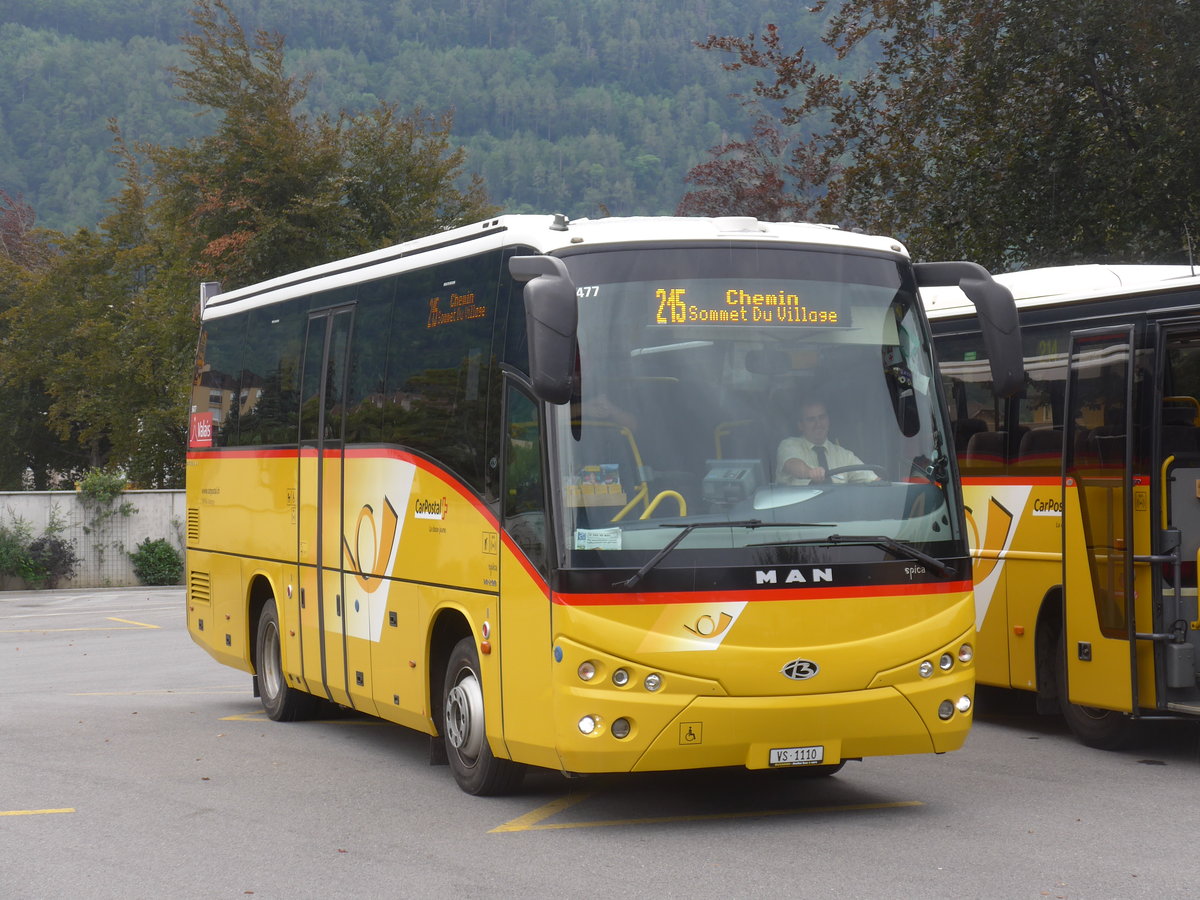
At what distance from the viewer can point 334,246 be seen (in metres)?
37.9

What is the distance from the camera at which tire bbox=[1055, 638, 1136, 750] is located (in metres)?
11.2

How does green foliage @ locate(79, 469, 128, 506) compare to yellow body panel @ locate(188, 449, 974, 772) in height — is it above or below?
above

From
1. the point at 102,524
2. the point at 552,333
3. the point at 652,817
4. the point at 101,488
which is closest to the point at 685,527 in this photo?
the point at 552,333

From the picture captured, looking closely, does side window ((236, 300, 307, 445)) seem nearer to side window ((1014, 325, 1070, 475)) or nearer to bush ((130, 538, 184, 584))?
side window ((1014, 325, 1070, 475))

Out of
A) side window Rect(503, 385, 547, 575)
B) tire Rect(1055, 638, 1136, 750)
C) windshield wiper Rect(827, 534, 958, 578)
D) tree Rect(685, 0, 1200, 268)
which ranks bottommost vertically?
tire Rect(1055, 638, 1136, 750)

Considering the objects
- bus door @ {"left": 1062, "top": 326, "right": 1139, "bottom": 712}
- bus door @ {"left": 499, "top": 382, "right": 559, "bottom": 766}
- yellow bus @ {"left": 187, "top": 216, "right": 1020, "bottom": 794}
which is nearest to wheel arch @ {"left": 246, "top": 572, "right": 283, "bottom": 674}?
yellow bus @ {"left": 187, "top": 216, "right": 1020, "bottom": 794}

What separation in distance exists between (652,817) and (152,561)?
2873cm

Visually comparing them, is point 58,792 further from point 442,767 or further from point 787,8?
point 787,8

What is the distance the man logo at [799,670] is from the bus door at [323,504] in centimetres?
422

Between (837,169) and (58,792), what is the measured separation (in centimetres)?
1835

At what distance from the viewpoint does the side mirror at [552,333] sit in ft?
26.1

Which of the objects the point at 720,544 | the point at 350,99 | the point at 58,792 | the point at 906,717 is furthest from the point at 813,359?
the point at 350,99

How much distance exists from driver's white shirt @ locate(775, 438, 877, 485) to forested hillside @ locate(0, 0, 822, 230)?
121 m

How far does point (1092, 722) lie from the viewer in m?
11.5
